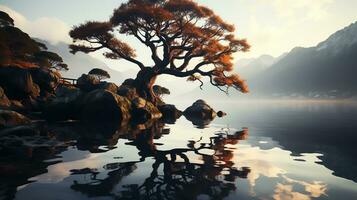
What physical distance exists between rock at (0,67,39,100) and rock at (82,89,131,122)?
600cm

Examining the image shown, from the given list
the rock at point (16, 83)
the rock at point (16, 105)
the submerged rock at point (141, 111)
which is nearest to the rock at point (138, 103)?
the submerged rock at point (141, 111)

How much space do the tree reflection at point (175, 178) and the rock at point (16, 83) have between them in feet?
62.3

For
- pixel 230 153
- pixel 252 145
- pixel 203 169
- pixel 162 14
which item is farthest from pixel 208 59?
pixel 203 169

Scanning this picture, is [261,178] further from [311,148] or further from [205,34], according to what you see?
[205,34]

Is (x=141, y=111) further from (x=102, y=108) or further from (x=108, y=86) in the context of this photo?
(x=102, y=108)

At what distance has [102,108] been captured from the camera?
77.2 feet

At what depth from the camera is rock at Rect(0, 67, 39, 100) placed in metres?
24.2

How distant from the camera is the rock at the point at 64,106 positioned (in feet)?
71.5

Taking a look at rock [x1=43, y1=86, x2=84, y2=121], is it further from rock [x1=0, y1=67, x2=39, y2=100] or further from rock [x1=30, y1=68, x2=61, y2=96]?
rock [x1=30, y1=68, x2=61, y2=96]

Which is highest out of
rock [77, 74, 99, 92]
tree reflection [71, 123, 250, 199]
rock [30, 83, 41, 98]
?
rock [77, 74, 99, 92]

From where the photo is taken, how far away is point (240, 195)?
618cm

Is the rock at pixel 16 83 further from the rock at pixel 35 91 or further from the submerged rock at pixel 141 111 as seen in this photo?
the submerged rock at pixel 141 111

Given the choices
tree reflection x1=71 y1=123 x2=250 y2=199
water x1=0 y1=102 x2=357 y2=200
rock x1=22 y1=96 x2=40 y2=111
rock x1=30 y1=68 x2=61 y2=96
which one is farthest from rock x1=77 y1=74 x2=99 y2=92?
tree reflection x1=71 y1=123 x2=250 y2=199

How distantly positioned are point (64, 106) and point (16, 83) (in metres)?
5.87
